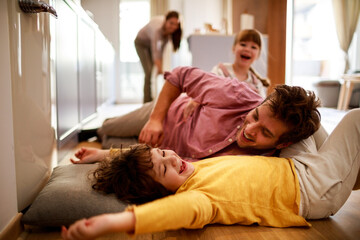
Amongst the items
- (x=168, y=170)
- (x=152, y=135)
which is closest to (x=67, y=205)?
(x=168, y=170)

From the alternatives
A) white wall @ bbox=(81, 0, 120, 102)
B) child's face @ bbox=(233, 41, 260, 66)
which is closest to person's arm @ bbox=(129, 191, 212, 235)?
white wall @ bbox=(81, 0, 120, 102)

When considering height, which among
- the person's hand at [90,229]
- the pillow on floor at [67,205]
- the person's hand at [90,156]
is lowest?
the pillow on floor at [67,205]

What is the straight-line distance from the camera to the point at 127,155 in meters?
0.80

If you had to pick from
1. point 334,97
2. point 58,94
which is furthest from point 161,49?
point 334,97

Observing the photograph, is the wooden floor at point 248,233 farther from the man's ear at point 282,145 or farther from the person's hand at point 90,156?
the person's hand at point 90,156

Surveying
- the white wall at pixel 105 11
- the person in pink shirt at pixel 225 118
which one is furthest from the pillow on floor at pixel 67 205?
the white wall at pixel 105 11

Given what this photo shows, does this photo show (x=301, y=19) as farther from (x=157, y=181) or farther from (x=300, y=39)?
(x=157, y=181)

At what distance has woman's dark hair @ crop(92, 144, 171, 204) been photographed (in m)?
0.78

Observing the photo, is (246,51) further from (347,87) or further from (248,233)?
(347,87)

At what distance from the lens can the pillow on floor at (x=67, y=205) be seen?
0.75 metres

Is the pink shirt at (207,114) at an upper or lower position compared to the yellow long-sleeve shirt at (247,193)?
upper

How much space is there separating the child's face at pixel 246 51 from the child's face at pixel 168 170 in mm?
1331

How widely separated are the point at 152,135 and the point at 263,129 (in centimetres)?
45

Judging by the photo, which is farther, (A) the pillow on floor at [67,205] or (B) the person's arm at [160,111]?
(B) the person's arm at [160,111]
